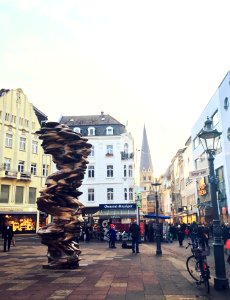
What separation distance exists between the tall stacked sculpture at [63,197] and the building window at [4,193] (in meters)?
29.5

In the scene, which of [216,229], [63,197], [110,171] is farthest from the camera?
[110,171]

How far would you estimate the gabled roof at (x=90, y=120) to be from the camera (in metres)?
53.1

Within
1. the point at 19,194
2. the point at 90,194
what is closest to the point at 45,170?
the point at 19,194

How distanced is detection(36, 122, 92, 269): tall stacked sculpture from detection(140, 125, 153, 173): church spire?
128 metres

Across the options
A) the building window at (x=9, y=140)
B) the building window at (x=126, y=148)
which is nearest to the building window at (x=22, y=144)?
the building window at (x=9, y=140)

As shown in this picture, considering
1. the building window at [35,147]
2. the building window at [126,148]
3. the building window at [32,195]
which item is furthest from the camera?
the building window at [126,148]

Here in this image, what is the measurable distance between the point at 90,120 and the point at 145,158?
93.7 m

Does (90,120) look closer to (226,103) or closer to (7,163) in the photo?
(7,163)

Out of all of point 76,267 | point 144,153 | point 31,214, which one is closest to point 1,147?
point 31,214

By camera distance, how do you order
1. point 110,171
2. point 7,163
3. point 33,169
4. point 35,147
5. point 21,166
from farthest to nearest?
point 110,171
point 35,147
point 33,169
point 21,166
point 7,163

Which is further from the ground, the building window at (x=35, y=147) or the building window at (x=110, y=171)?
the building window at (x=35, y=147)

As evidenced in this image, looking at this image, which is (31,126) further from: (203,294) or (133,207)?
(203,294)

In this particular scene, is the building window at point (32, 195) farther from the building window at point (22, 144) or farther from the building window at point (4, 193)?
the building window at point (22, 144)

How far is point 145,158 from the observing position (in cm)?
14588
